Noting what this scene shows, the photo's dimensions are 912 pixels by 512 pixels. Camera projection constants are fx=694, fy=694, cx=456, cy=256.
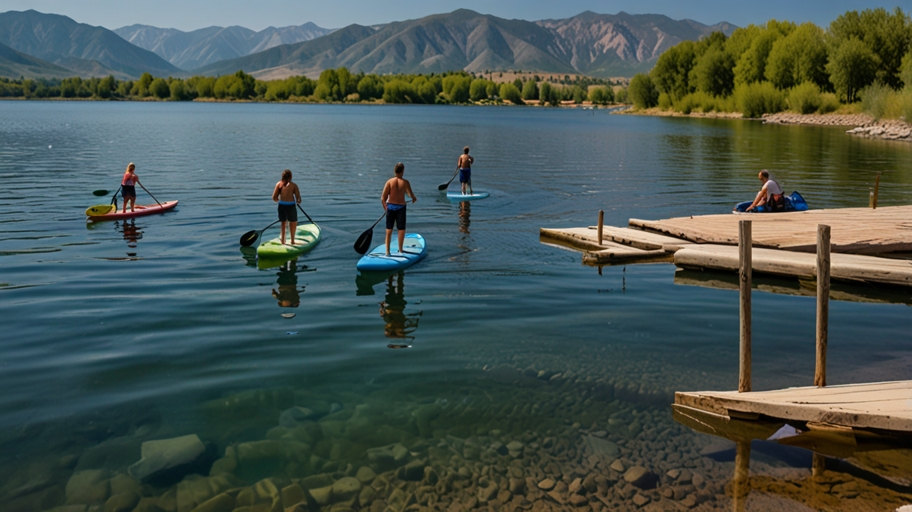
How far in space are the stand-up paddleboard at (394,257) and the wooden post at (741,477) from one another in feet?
35.2

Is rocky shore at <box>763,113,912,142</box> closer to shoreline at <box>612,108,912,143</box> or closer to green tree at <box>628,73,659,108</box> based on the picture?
shoreline at <box>612,108,912,143</box>

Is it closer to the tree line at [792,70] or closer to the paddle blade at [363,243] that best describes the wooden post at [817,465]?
the paddle blade at [363,243]

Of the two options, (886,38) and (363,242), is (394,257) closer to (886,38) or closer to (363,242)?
(363,242)

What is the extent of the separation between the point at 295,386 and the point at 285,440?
1.68 metres

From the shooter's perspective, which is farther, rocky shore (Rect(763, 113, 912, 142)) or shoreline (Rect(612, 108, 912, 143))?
shoreline (Rect(612, 108, 912, 143))

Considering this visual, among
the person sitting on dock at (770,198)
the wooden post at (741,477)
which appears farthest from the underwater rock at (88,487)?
the person sitting on dock at (770,198)

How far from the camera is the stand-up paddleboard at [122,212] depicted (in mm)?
25109

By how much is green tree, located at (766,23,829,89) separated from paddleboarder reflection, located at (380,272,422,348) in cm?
10574

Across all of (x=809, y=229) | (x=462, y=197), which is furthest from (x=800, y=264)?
(x=462, y=197)

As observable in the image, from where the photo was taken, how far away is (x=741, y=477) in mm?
8570

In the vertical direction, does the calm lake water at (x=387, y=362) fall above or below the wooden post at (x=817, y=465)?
above

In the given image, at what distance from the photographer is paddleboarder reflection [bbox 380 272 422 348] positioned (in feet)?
44.5

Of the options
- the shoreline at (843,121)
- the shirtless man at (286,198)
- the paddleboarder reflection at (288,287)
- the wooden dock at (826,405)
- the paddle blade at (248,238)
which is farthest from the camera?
the shoreline at (843,121)

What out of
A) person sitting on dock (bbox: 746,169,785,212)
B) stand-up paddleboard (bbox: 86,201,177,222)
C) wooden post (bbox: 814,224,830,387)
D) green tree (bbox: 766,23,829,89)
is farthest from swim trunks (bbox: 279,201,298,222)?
green tree (bbox: 766,23,829,89)
